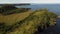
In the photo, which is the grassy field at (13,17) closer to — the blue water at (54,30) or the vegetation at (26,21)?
the vegetation at (26,21)

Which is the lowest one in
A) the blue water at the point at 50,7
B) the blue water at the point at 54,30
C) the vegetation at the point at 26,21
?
the blue water at the point at 54,30

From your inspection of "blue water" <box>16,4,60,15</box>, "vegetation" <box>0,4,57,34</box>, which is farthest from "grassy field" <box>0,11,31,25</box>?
"blue water" <box>16,4,60,15</box>

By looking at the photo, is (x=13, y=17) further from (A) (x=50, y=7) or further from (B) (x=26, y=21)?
(A) (x=50, y=7)

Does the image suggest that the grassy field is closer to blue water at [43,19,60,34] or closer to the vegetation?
the vegetation

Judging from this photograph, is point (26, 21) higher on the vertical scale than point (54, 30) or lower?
higher

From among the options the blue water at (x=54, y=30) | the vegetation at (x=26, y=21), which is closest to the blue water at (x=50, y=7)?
the vegetation at (x=26, y=21)

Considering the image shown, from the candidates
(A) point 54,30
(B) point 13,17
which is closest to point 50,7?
(A) point 54,30

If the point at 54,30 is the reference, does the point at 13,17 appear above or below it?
above

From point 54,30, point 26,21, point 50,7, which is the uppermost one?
point 50,7

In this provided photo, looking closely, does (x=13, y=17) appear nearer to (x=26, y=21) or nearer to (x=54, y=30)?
(x=26, y=21)
